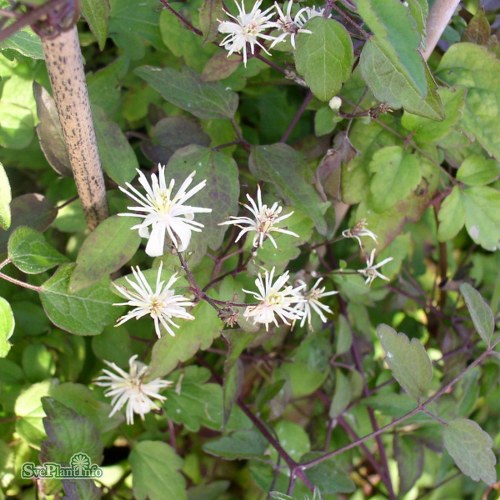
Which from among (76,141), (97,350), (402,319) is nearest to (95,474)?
(97,350)

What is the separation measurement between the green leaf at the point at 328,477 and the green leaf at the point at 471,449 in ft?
0.48

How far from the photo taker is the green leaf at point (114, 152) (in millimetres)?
674

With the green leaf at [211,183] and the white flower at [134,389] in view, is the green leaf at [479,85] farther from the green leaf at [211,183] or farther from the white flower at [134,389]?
the white flower at [134,389]

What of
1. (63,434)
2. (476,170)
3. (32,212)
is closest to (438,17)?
(476,170)

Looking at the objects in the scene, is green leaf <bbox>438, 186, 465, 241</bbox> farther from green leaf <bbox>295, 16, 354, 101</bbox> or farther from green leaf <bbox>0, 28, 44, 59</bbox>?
green leaf <bbox>0, 28, 44, 59</bbox>

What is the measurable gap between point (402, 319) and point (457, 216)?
15.4 inches

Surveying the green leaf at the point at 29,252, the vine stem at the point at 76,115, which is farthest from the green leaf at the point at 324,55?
the green leaf at the point at 29,252

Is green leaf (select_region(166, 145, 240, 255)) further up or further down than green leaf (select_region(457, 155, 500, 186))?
further up

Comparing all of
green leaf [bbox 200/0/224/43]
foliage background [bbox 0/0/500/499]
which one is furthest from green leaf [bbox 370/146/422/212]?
green leaf [bbox 200/0/224/43]

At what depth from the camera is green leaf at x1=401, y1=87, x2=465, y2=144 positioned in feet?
2.35

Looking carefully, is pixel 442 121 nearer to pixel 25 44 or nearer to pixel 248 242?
pixel 248 242

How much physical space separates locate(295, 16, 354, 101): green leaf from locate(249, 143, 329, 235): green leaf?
118mm

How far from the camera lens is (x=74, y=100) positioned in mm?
540

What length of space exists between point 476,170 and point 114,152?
0.47m
